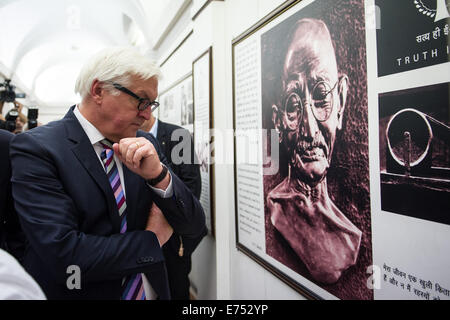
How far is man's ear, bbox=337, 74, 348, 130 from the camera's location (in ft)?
3.56

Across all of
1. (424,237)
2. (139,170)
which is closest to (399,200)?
(424,237)

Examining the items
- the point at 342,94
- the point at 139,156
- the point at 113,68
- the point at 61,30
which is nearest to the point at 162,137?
the point at 113,68

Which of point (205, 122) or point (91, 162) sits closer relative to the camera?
point (91, 162)

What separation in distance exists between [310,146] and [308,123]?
0.11 metres

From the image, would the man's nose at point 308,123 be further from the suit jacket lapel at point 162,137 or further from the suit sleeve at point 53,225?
the suit jacket lapel at point 162,137

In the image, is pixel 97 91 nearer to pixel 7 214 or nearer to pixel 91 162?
pixel 91 162

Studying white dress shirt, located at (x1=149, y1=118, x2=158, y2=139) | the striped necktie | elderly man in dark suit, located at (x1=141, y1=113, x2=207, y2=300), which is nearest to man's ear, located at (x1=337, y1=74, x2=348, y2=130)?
the striped necktie

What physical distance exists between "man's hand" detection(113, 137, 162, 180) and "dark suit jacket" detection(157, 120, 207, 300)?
3.10 ft

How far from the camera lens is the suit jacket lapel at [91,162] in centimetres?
106

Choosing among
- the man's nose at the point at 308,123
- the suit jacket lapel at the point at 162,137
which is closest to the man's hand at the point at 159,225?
the man's nose at the point at 308,123

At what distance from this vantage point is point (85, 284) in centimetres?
105

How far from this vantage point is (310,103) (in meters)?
A: 1.28

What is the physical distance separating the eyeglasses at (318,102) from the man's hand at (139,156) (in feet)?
2.40
